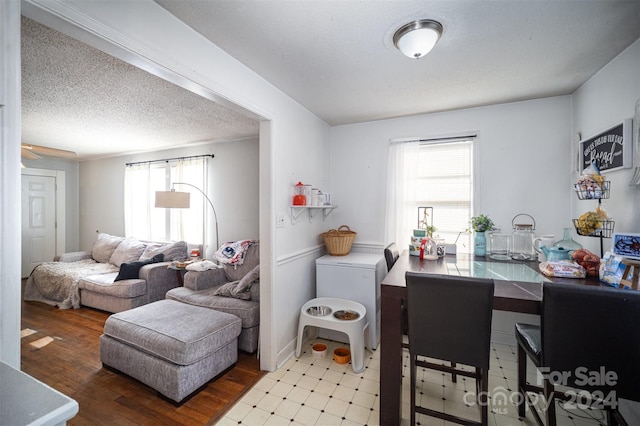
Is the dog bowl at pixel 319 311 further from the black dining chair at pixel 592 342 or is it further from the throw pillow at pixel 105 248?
the throw pillow at pixel 105 248

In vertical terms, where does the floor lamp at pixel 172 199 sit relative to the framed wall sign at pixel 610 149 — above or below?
below

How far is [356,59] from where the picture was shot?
1.86 metres

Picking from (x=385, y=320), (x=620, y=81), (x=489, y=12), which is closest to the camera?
(x=489, y=12)

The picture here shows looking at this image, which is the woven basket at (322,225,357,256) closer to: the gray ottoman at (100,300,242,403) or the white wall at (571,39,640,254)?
the gray ottoman at (100,300,242,403)

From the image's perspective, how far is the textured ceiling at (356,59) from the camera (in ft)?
4.62

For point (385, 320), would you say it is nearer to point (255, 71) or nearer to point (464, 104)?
point (255, 71)

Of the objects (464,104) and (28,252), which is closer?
(464,104)

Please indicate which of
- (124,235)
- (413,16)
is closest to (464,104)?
(413,16)

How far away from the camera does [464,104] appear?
106 inches

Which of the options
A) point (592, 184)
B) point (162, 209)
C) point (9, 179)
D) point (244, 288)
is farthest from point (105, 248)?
point (592, 184)

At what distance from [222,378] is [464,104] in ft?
11.2

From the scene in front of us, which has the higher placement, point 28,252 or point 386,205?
point 386,205

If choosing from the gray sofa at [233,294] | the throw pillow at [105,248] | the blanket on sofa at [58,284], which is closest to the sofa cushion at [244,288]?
the gray sofa at [233,294]

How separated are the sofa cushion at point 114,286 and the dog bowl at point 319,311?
232cm
